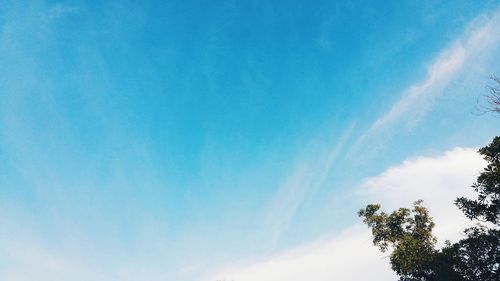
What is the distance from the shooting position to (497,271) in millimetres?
33406

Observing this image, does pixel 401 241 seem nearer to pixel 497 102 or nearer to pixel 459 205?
pixel 459 205

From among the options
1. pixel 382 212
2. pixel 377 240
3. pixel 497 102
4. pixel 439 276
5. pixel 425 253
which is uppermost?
pixel 382 212

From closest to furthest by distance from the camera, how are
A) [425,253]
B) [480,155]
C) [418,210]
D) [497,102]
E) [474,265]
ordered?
[497,102] → [480,155] → [474,265] → [425,253] → [418,210]

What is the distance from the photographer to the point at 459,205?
33875 millimetres

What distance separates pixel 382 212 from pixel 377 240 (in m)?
3.60

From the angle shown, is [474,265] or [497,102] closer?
[497,102]

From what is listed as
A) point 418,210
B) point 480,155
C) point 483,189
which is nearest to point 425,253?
point 418,210

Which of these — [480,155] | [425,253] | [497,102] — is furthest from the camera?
[425,253]

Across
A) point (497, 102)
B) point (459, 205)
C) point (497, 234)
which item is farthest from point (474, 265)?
point (497, 102)

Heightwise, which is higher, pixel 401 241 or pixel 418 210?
pixel 418 210

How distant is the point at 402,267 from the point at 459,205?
9.49 metres

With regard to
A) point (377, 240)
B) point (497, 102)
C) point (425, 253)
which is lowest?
point (497, 102)

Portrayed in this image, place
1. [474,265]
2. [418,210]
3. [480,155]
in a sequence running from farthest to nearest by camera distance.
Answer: [418,210]
[474,265]
[480,155]

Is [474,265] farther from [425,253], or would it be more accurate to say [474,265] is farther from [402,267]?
[402,267]
